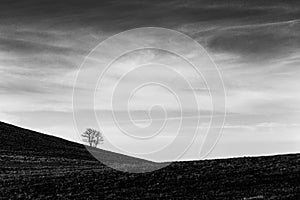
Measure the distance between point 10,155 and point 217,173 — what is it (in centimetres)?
5021

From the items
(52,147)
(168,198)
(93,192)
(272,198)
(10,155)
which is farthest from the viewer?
(52,147)

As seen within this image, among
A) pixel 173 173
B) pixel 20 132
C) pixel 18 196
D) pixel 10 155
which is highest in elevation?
pixel 20 132

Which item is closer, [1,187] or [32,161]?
[1,187]

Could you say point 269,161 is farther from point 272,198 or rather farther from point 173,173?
point 272,198

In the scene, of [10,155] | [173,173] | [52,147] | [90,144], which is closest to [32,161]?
[10,155]

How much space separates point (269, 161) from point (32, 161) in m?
43.1

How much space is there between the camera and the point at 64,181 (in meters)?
45.9

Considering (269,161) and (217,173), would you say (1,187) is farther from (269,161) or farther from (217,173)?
(269,161)

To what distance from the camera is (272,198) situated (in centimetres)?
3130

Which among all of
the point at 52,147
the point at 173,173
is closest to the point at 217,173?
the point at 173,173

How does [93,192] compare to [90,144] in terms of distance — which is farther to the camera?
[90,144]

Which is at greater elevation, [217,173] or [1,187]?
[217,173]

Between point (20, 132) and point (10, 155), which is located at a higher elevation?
point (20, 132)

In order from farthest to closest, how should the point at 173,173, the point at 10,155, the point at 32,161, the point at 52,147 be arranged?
the point at 52,147, the point at 10,155, the point at 32,161, the point at 173,173
